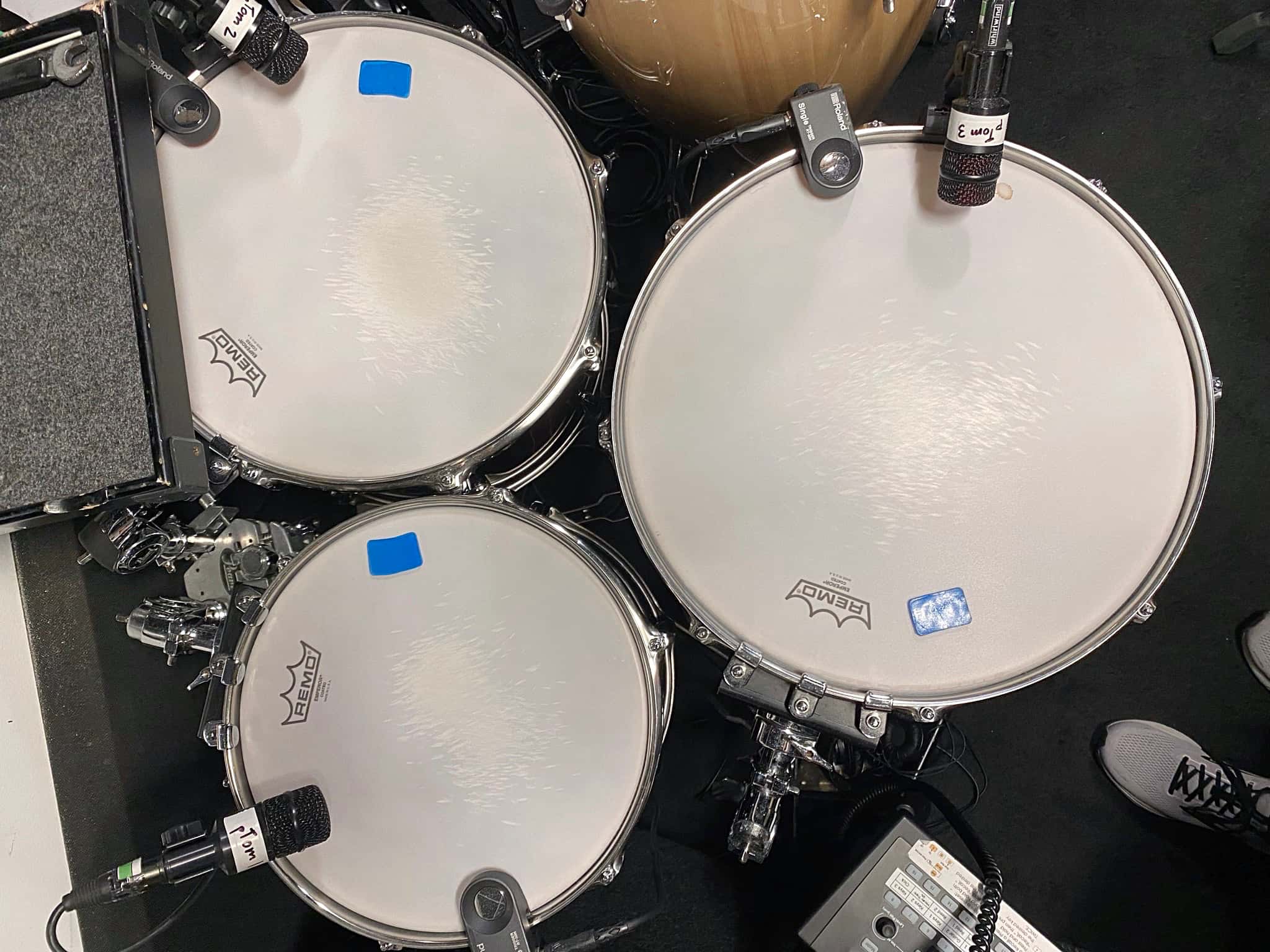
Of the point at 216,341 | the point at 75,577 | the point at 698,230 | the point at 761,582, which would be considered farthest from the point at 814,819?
the point at 75,577

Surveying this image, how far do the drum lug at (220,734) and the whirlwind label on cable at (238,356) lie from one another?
0.36 metres

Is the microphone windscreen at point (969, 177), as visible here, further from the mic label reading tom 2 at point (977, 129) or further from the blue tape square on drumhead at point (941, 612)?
the blue tape square on drumhead at point (941, 612)

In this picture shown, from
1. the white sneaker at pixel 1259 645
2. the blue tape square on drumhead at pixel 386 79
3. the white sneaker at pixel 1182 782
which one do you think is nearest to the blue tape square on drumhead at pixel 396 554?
the blue tape square on drumhead at pixel 386 79

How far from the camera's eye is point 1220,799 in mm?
1199

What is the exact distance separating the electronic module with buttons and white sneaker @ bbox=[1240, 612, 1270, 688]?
588 millimetres

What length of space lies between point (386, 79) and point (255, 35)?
127 millimetres

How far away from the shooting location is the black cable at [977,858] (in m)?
0.91

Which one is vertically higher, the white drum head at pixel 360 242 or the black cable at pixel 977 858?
the white drum head at pixel 360 242

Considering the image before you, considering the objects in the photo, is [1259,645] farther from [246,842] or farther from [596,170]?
[246,842]

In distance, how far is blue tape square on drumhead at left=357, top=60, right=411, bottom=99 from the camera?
83 centimetres

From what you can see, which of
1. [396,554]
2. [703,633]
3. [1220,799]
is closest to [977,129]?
[703,633]

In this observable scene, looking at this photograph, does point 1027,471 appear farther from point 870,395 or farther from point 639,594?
point 639,594

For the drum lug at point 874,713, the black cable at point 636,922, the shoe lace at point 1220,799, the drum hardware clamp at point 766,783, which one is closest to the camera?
the drum lug at point 874,713

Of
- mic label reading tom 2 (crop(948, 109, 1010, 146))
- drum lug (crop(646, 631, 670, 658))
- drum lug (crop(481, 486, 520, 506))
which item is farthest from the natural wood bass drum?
drum lug (crop(646, 631, 670, 658))
